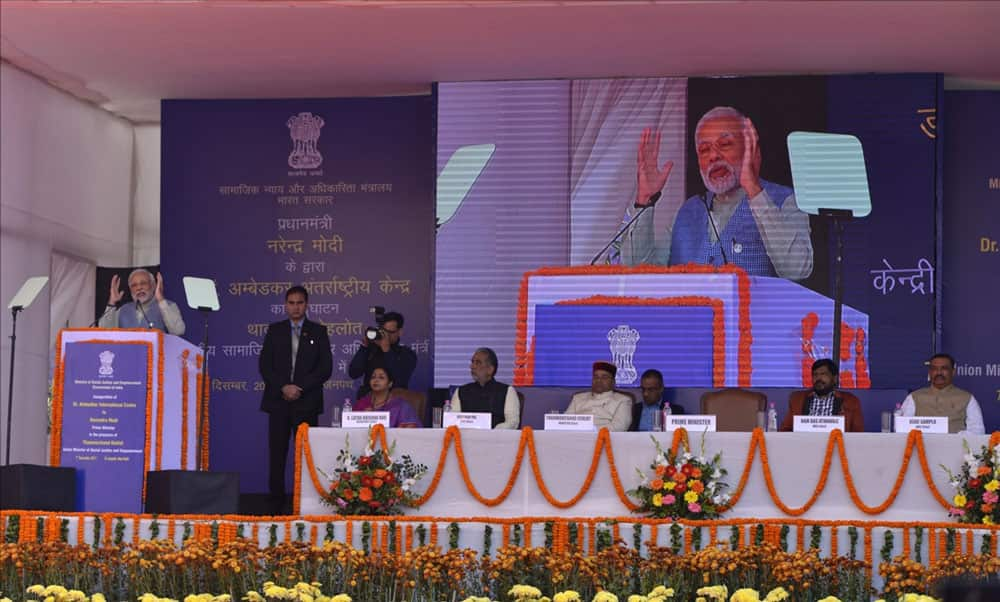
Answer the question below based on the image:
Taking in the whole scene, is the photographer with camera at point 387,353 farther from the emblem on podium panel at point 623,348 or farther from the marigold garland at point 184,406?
the marigold garland at point 184,406

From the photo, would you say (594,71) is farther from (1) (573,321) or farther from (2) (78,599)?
(2) (78,599)

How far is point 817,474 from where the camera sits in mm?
6785

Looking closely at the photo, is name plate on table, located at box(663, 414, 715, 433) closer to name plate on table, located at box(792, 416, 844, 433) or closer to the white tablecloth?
the white tablecloth

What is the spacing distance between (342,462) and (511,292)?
413 centimetres

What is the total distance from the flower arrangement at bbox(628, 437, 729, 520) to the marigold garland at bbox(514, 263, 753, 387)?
3.81m

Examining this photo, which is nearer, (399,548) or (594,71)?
(399,548)

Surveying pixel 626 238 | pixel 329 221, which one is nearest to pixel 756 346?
pixel 626 238

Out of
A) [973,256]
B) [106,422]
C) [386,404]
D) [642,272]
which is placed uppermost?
[973,256]

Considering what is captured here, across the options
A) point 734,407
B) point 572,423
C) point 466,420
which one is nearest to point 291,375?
point 466,420

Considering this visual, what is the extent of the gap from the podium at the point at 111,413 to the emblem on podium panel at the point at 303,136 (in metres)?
4.03

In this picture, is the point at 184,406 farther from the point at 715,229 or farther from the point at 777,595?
the point at 715,229

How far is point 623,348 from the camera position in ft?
A: 34.8

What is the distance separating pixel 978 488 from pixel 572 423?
70.9 inches

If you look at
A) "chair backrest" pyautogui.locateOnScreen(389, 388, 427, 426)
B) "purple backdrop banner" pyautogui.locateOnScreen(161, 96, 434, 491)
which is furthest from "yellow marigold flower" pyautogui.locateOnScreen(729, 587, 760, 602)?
"purple backdrop banner" pyautogui.locateOnScreen(161, 96, 434, 491)
